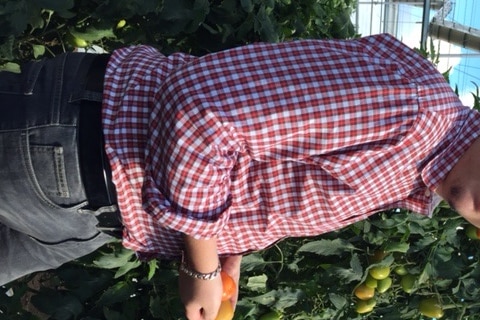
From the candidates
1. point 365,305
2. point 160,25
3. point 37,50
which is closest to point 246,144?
point 160,25

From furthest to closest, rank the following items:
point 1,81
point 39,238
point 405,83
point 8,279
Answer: point 8,279, point 39,238, point 1,81, point 405,83

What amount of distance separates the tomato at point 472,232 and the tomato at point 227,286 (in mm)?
821

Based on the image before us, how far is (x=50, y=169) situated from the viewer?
99 cm

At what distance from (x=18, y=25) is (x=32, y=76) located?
238 mm

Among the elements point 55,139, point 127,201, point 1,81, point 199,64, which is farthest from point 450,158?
point 1,81

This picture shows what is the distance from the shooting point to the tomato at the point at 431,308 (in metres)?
1.78

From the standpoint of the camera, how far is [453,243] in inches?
70.2

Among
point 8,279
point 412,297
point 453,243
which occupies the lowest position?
point 412,297

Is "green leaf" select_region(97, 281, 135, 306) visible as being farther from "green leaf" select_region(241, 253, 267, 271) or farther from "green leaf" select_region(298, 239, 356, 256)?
"green leaf" select_region(298, 239, 356, 256)

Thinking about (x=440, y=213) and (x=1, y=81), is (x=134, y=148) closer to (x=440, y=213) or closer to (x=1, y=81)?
(x=1, y=81)

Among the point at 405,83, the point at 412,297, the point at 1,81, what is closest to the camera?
the point at 405,83

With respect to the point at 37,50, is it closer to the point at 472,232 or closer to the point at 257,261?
the point at 257,261

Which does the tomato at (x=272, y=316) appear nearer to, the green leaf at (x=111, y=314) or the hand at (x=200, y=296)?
the green leaf at (x=111, y=314)

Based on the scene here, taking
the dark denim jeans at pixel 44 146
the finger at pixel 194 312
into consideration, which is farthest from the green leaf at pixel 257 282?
the dark denim jeans at pixel 44 146
